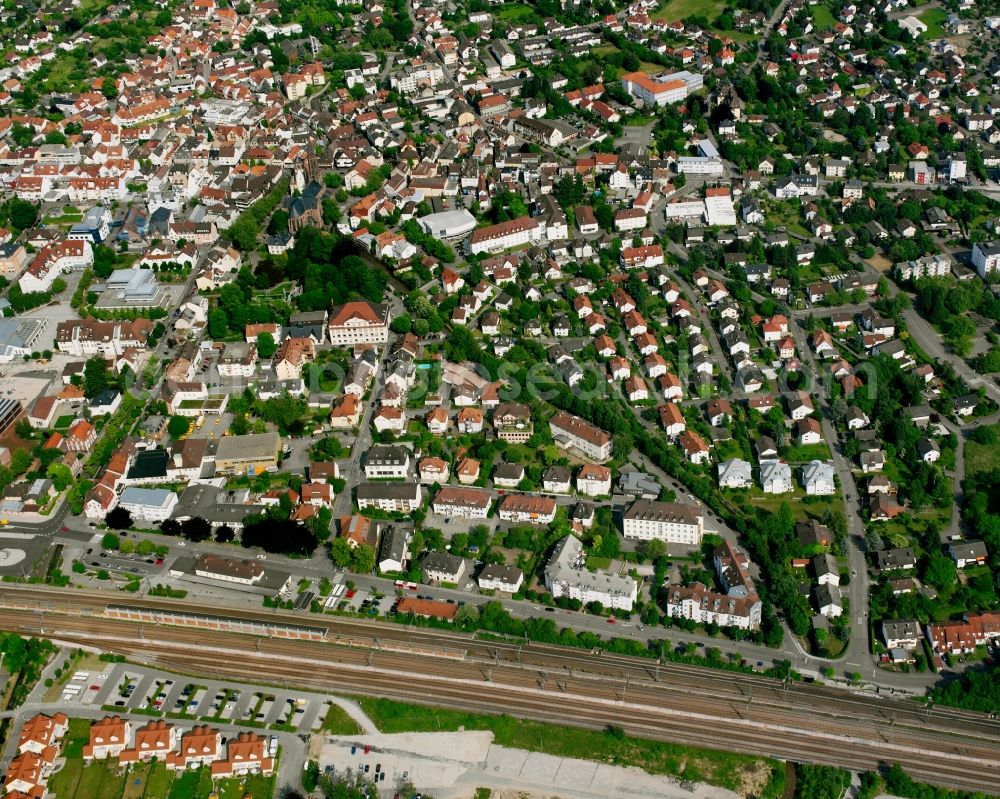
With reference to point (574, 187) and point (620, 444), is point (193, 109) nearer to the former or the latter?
point (574, 187)

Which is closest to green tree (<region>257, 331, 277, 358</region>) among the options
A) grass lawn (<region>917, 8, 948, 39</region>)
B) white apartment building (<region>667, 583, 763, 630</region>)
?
white apartment building (<region>667, 583, 763, 630</region>)

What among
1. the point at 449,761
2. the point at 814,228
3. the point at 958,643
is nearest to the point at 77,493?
the point at 449,761

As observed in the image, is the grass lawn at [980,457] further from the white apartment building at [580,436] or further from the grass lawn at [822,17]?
the grass lawn at [822,17]

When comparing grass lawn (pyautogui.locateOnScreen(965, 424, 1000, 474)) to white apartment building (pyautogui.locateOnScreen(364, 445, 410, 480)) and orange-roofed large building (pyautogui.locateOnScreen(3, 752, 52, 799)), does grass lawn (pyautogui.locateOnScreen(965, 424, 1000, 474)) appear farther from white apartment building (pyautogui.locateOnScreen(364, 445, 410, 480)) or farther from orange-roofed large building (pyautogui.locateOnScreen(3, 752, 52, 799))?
orange-roofed large building (pyautogui.locateOnScreen(3, 752, 52, 799))

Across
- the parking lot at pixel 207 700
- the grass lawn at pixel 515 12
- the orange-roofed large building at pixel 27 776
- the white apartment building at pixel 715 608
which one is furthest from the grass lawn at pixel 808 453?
the grass lawn at pixel 515 12

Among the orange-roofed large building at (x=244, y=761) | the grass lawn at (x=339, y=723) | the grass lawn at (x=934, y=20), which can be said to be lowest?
the grass lawn at (x=934, y=20)

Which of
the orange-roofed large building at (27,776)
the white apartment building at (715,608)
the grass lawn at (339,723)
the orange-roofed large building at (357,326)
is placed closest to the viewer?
the orange-roofed large building at (27,776)
